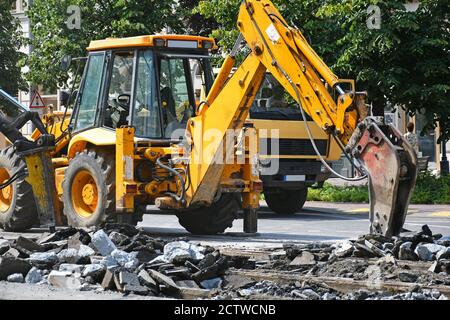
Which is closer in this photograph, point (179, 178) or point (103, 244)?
point (103, 244)

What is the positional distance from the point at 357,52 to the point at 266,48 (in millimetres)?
11355

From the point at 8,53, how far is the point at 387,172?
27301 mm

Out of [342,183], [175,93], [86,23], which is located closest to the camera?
[175,93]

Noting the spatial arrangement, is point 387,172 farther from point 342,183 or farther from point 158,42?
point 342,183

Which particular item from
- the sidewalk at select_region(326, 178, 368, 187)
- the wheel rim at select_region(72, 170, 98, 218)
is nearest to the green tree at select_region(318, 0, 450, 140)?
the sidewalk at select_region(326, 178, 368, 187)

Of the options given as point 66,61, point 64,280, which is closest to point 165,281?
point 64,280

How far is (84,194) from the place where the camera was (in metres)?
16.6

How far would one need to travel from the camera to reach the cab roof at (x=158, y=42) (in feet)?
53.5

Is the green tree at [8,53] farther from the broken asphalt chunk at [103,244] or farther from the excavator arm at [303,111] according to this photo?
the broken asphalt chunk at [103,244]

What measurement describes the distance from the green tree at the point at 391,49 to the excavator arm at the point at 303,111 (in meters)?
10.4

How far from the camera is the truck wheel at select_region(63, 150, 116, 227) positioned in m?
16.0

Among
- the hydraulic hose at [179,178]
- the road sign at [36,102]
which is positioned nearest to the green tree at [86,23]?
the road sign at [36,102]

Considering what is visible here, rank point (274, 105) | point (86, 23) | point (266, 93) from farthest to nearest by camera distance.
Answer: point (86, 23), point (274, 105), point (266, 93)
